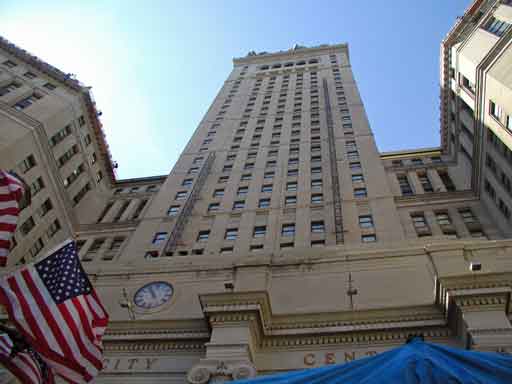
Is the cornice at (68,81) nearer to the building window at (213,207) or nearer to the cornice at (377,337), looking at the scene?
the building window at (213,207)

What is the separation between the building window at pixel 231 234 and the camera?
34.8 meters

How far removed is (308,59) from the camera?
78.1 m

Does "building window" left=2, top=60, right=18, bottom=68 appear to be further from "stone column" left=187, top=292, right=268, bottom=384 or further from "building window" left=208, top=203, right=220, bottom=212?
"stone column" left=187, top=292, right=268, bottom=384

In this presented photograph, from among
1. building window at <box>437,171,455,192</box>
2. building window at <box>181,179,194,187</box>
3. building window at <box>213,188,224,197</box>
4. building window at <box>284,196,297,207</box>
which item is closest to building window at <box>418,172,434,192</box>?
building window at <box>437,171,455,192</box>

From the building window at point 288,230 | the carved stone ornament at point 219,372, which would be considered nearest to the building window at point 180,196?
the building window at point 288,230

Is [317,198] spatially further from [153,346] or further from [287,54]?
[287,54]

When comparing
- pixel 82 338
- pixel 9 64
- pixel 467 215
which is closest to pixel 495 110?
pixel 467 215

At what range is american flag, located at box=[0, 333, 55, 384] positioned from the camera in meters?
11.3

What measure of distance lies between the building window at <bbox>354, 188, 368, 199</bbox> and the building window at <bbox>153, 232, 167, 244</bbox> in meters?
14.9

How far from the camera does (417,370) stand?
6469mm

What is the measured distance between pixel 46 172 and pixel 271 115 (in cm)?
2651

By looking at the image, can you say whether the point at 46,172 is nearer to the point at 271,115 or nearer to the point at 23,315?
the point at 271,115

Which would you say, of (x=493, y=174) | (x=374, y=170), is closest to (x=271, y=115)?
(x=374, y=170)

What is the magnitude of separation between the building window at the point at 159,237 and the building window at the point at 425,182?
984 inches
